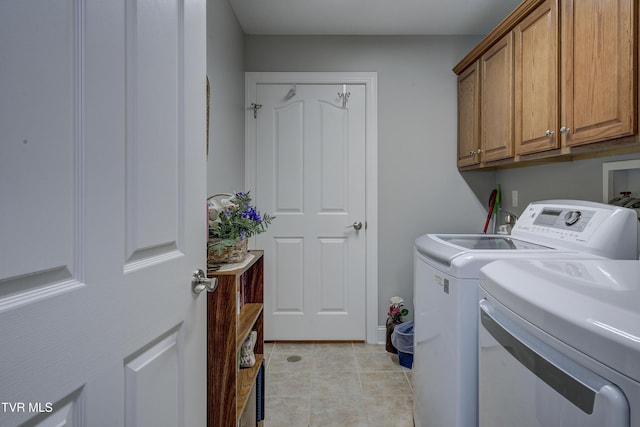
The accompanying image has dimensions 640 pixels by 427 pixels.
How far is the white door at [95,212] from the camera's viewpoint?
1.44 ft

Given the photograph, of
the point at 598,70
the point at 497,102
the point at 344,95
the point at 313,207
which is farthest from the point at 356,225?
the point at 598,70

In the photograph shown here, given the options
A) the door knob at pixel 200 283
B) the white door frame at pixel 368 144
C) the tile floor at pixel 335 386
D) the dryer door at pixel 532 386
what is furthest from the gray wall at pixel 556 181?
the door knob at pixel 200 283

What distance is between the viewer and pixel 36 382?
46 centimetres

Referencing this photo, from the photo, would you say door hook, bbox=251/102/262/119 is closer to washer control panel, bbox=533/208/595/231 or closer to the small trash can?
the small trash can

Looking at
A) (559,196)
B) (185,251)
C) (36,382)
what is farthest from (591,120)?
(36,382)

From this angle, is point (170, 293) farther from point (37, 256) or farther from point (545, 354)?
point (545, 354)

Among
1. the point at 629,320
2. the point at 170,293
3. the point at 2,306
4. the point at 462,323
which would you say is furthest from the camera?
the point at 462,323

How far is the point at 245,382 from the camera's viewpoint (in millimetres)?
1465

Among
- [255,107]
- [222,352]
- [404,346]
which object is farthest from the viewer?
[255,107]

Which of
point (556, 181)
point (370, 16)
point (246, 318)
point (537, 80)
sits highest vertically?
point (370, 16)

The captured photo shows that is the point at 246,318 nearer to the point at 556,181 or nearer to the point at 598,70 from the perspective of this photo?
the point at 598,70

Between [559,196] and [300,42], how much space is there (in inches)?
85.8

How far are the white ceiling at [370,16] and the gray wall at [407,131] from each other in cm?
9

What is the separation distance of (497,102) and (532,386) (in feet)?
6.09
